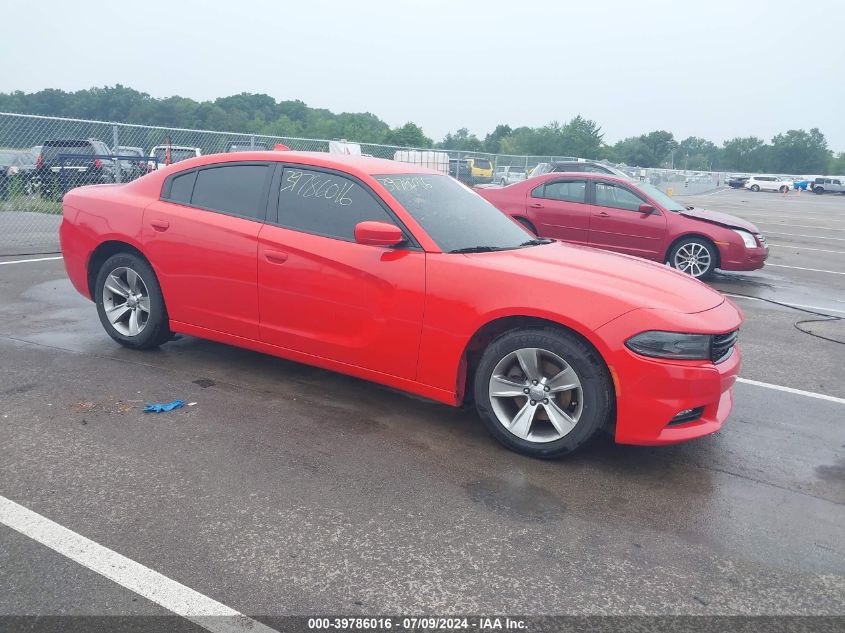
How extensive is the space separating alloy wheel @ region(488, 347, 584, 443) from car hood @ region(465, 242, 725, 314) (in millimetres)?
396

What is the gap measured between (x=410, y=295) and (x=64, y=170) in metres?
11.2

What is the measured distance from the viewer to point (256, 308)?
464 cm

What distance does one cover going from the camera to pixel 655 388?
11.6 feet

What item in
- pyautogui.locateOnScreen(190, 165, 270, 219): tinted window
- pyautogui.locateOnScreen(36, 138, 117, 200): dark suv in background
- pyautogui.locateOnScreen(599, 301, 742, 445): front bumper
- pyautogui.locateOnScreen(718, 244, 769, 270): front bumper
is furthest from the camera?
pyautogui.locateOnScreen(36, 138, 117, 200): dark suv in background

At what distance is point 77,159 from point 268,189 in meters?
9.97

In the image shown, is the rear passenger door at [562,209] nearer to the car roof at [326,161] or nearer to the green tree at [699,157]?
the car roof at [326,161]

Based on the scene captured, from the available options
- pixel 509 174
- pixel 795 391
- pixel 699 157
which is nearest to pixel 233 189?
pixel 795 391

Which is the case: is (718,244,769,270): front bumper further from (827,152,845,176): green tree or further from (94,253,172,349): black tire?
(827,152,845,176): green tree

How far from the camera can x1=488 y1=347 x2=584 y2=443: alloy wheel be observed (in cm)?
374

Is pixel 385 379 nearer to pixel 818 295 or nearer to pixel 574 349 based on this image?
pixel 574 349

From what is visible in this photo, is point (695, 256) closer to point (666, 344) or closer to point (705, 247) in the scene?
point (705, 247)

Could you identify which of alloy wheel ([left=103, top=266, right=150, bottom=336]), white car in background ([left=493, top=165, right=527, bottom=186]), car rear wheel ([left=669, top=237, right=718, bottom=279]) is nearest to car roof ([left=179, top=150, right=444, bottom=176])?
alloy wheel ([left=103, top=266, right=150, bottom=336])

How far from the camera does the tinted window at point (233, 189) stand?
4.78m

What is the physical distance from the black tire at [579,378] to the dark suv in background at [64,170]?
36.5 feet
